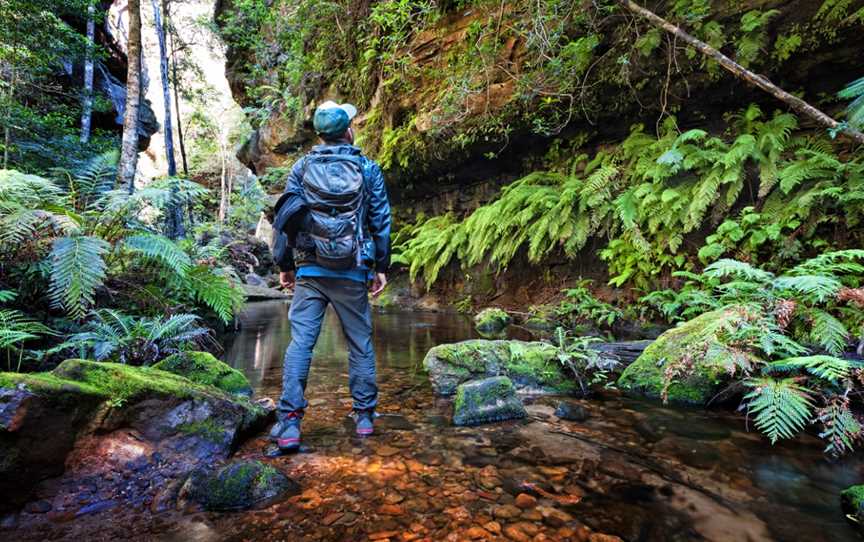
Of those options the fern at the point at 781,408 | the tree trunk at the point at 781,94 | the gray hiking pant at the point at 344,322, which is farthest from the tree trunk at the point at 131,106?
the fern at the point at 781,408

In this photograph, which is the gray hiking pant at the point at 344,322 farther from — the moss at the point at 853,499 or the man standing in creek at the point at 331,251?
the moss at the point at 853,499

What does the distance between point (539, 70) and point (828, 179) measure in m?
4.21

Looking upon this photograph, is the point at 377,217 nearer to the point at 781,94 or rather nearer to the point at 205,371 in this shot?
the point at 205,371

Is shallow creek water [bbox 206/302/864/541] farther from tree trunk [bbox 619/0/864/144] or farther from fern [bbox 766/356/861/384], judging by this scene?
tree trunk [bbox 619/0/864/144]

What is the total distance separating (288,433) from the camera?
2123 mm

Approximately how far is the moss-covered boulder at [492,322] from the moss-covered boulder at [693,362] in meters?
2.87

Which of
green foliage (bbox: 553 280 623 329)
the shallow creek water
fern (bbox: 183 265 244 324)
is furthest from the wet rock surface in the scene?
green foliage (bbox: 553 280 623 329)

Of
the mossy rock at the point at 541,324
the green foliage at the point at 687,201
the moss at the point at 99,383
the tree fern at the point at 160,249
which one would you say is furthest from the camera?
the mossy rock at the point at 541,324

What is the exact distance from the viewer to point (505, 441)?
2.25m

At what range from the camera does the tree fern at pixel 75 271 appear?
8.93 feet

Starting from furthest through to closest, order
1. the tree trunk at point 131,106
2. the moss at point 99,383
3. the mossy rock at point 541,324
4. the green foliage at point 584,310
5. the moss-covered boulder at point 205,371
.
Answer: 1. the mossy rock at point 541,324
2. the green foliage at point 584,310
3. the tree trunk at point 131,106
4. the moss-covered boulder at point 205,371
5. the moss at point 99,383

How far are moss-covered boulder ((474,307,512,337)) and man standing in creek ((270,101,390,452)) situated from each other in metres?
3.84

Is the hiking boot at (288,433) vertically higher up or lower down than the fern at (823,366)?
lower down

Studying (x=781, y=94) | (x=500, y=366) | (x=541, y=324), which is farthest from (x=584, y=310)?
(x=781, y=94)
